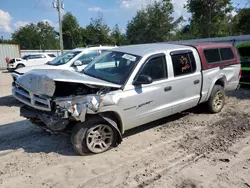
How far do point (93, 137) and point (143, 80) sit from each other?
1358 mm

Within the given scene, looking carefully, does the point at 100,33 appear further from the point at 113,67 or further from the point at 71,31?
the point at 113,67

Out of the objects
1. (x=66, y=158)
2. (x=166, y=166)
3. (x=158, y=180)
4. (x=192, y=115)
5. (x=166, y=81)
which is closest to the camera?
(x=158, y=180)

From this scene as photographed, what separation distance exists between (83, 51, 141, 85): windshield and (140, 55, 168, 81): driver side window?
24cm

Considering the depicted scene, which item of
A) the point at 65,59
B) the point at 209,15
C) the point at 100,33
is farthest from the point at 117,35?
the point at 65,59

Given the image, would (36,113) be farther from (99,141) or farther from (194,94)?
(194,94)

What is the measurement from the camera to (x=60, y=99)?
387cm

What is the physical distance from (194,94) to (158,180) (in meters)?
2.79

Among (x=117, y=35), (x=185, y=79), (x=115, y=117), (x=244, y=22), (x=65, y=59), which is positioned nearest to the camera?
(x=115, y=117)

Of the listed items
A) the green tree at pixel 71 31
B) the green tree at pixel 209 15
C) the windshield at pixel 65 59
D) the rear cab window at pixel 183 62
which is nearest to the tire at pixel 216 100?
the rear cab window at pixel 183 62

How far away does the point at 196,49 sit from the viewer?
5.66 m

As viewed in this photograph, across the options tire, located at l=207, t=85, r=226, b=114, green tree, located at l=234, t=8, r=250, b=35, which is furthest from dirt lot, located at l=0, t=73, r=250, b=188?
green tree, located at l=234, t=8, r=250, b=35

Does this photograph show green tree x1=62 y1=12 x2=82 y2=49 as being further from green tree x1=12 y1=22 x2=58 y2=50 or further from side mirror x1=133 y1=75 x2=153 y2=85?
side mirror x1=133 y1=75 x2=153 y2=85

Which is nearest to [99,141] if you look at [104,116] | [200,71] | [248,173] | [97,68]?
[104,116]

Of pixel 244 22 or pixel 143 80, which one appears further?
pixel 244 22
